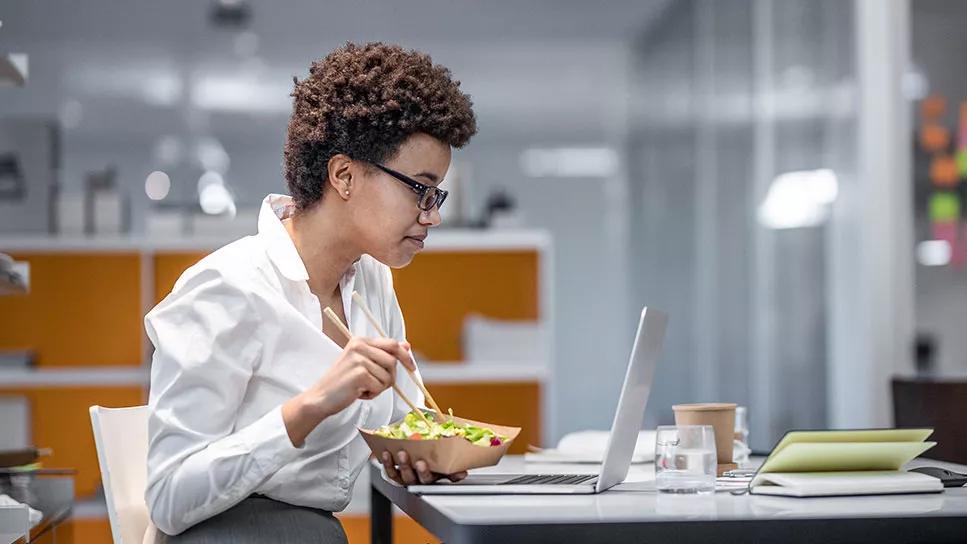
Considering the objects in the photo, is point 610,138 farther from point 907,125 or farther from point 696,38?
point 907,125

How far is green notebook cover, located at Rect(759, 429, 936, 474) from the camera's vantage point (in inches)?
59.7

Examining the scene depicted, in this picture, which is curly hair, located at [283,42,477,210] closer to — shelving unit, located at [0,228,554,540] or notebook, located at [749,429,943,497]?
notebook, located at [749,429,943,497]

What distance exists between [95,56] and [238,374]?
5822mm

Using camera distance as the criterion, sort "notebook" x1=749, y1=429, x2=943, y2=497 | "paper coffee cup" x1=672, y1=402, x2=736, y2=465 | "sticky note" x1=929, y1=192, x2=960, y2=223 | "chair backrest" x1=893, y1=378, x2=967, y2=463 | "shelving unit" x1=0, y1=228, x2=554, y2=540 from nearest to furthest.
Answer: "notebook" x1=749, y1=429, x2=943, y2=497 < "paper coffee cup" x1=672, y1=402, x2=736, y2=465 < "chair backrest" x1=893, y1=378, x2=967, y2=463 < "sticky note" x1=929, y1=192, x2=960, y2=223 < "shelving unit" x1=0, y1=228, x2=554, y2=540

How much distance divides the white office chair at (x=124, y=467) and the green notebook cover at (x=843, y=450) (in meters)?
A: 0.88

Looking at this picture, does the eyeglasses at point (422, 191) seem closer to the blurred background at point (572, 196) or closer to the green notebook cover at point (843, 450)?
the green notebook cover at point (843, 450)

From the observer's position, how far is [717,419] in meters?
1.92

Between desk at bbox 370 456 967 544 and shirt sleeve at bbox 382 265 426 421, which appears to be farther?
shirt sleeve at bbox 382 265 426 421

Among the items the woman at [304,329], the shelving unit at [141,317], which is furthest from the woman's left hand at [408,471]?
the shelving unit at [141,317]

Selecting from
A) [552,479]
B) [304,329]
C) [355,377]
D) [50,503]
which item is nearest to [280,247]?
[304,329]

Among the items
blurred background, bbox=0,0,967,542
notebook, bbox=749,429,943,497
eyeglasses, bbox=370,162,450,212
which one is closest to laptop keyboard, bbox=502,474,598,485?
notebook, bbox=749,429,943,497

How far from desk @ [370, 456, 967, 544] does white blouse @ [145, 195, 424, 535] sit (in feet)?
0.97

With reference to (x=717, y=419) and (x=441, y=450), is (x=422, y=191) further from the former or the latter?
(x=717, y=419)

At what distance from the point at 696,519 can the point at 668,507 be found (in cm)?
12
